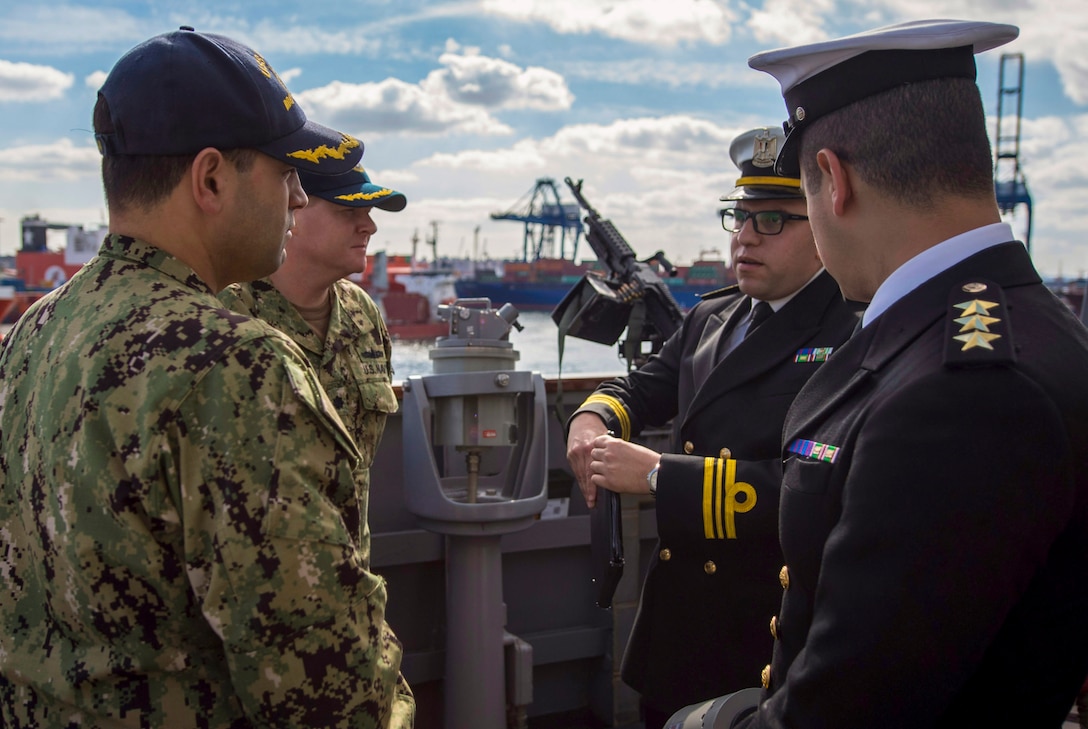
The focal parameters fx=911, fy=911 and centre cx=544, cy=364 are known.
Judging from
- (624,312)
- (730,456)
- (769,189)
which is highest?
(769,189)

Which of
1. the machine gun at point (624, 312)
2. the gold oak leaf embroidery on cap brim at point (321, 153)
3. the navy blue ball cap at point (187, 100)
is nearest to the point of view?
the navy blue ball cap at point (187, 100)

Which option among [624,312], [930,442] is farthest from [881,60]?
[624,312]

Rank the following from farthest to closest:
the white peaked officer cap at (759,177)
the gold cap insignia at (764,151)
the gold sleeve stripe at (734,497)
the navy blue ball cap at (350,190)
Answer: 1. the navy blue ball cap at (350,190)
2. the white peaked officer cap at (759,177)
3. the gold cap insignia at (764,151)
4. the gold sleeve stripe at (734,497)

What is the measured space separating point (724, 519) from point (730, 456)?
194 mm

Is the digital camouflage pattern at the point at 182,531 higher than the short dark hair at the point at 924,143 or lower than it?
lower

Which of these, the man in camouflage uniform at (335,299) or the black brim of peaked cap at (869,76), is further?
the man in camouflage uniform at (335,299)

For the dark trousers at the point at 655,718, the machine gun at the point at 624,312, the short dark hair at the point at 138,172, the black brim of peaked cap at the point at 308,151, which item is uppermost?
the black brim of peaked cap at the point at 308,151

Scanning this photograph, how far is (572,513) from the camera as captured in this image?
354cm

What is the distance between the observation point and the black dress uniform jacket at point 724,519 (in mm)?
1855

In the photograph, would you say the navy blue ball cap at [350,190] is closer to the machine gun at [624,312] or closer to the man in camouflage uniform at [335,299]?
the man in camouflage uniform at [335,299]

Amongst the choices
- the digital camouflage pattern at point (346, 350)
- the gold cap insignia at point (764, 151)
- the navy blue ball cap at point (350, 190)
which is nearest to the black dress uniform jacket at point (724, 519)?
the gold cap insignia at point (764, 151)

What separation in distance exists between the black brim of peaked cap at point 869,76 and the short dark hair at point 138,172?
72 cm

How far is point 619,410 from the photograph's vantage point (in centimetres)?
→ 237

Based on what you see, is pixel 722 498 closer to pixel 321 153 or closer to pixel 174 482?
pixel 321 153
